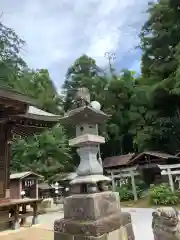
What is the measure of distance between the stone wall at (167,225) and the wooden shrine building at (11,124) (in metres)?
4.58

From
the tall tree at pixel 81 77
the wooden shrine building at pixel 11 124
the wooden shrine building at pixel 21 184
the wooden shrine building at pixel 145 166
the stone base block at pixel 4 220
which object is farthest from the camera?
the tall tree at pixel 81 77

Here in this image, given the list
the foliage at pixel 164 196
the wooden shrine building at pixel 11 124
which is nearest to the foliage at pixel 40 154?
the foliage at pixel 164 196

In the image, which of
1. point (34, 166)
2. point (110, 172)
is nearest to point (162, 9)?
point (110, 172)

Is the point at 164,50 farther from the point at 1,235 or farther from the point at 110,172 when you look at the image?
the point at 1,235

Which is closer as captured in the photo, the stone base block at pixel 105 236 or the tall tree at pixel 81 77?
the stone base block at pixel 105 236

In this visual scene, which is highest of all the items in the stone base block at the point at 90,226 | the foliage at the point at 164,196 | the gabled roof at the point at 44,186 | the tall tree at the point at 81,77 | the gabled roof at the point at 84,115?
the tall tree at the point at 81,77

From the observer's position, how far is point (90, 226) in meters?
3.75

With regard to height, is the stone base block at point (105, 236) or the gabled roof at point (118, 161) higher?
the gabled roof at point (118, 161)

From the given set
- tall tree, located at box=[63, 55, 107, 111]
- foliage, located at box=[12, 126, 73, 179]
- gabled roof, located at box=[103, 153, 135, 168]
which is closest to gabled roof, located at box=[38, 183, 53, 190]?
foliage, located at box=[12, 126, 73, 179]

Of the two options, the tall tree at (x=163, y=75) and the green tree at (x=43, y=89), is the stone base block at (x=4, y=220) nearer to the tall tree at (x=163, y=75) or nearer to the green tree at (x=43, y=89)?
the tall tree at (x=163, y=75)

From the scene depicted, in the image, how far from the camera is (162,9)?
65.7 ft

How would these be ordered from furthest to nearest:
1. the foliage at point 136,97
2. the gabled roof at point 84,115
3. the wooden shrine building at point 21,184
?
the foliage at point 136,97 → the wooden shrine building at point 21,184 → the gabled roof at point 84,115

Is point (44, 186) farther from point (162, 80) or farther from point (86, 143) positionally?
point (86, 143)

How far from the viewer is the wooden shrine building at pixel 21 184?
12793 mm
